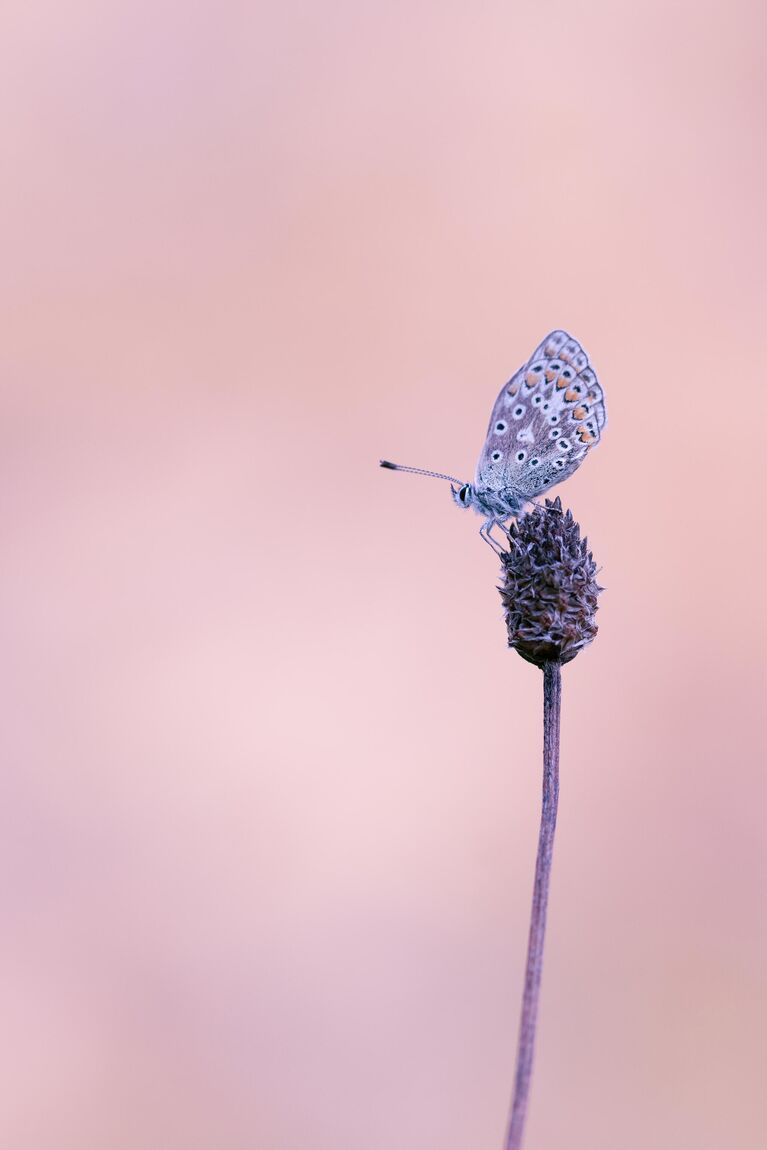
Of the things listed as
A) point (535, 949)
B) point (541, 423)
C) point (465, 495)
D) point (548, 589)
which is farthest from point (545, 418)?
point (535, 949)

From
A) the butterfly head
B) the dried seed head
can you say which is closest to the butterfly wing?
the butterfly head

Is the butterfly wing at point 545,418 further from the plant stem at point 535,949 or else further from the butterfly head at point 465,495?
the plant stem at point 535,949

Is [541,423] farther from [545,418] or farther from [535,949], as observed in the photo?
[535,949]

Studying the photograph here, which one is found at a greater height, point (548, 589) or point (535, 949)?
point (548, 589)

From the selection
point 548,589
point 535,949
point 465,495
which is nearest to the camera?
point 535,949

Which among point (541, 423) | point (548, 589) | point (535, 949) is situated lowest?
point (535, 949)

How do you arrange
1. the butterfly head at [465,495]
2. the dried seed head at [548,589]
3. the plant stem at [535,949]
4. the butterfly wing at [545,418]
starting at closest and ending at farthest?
the plant stem at [535,949] → the dried seed head at [548,589] → the butterfly wing at [545,418] → the butterfly head at [465,495]

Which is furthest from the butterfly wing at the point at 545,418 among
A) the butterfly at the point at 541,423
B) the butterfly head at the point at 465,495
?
the butterfly head at the point at 465,495
